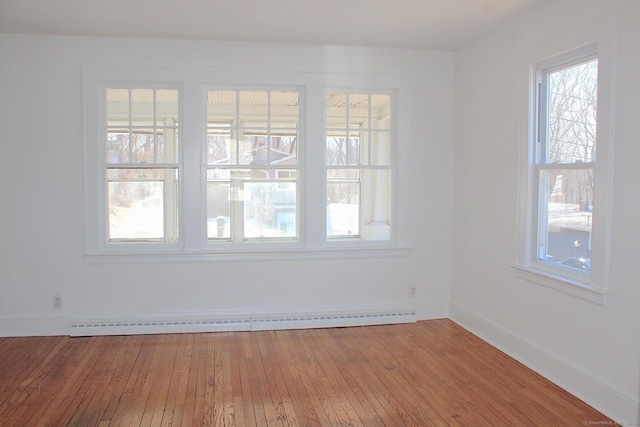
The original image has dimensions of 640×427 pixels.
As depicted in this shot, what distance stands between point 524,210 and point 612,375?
1330 millimetres

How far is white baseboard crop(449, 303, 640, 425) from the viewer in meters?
3.02

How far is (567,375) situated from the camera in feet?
11.5

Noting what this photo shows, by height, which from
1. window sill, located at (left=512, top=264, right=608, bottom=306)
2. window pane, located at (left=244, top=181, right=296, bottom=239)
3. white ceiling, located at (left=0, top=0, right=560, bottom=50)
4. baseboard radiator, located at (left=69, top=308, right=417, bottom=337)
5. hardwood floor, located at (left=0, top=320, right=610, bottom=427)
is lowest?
hardwood floor, located at (left=0, top=320, right=610, bottom=427)

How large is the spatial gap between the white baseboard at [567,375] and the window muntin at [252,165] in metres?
1.99

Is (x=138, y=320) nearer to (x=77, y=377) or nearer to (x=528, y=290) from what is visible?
(x=77, y=377)

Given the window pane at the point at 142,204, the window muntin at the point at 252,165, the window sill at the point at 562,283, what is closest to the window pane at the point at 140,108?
the window pane at the point at 142,204

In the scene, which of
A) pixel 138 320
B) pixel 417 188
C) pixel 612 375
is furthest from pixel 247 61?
pixel 612 375

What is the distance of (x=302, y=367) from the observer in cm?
394

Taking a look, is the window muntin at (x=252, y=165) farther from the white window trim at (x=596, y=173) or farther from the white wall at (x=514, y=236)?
the white window trim at (x=596, y=173)

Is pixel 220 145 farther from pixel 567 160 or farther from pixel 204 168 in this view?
pixel 567 160

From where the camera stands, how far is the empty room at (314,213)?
330 cm

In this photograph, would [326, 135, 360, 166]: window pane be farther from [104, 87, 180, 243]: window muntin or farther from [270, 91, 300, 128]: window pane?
[104, 87, 180, 243]: window muntin

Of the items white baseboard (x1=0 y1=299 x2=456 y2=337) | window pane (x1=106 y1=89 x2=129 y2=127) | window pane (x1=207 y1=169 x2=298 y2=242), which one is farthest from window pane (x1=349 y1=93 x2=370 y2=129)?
window pane (x1=106 y1=89 x2=129 y2=127)

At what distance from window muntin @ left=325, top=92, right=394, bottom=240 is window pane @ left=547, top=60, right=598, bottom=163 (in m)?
1.70
